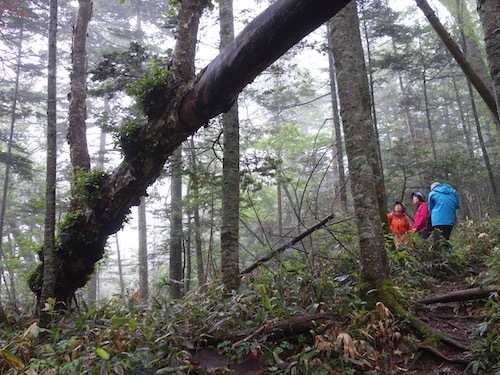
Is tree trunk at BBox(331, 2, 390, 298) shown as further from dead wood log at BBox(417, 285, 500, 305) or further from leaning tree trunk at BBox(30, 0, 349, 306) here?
leaning tree trunk at BBox(30, 0, 349, 306)

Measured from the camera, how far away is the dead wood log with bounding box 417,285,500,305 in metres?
4.49

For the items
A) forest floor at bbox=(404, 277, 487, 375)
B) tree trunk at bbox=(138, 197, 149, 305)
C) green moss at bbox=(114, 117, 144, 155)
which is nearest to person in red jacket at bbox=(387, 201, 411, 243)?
forest floor at bbox=(404, 277, 487, 375)

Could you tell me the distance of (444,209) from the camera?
25.1ft

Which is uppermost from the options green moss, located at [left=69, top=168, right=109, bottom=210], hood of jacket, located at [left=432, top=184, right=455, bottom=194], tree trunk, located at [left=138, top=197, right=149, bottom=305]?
green moss, located at [left=69, top=168, right=109, bottom=210]

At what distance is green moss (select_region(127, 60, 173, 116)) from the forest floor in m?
4.27

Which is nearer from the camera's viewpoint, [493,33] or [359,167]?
[493,33]

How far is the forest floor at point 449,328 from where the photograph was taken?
140 inches

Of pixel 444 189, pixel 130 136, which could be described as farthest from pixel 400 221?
pixel 130 136

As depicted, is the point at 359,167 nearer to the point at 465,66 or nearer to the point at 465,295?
the point at 465,295

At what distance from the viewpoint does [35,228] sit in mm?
25875

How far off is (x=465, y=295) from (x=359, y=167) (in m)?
2.22

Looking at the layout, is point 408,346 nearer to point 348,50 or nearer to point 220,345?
point 220,345

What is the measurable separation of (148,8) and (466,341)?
26.3m

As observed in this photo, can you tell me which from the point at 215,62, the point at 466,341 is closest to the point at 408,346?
the point at 466,341
